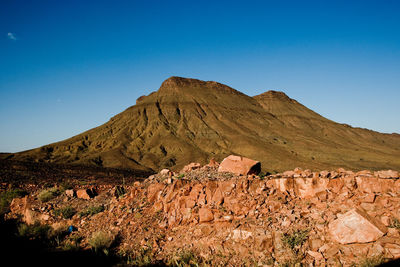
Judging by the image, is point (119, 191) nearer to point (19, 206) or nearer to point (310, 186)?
point (19, 206)

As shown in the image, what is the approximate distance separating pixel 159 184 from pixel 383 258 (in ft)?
24.1

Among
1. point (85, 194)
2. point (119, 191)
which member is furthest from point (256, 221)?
point (85, 194)

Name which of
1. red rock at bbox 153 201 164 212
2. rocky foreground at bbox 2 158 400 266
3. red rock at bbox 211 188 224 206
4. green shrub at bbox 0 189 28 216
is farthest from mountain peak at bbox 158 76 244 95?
red rock at bbox 211 188 224 206

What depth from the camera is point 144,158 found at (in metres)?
68.4

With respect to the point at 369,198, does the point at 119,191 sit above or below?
below

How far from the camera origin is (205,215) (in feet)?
25.9

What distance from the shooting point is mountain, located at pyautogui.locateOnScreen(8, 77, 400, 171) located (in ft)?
216

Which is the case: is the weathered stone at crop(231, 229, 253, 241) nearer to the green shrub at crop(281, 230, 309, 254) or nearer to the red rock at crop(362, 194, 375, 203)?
the green shrub at crop(281, 230, 309, 254)

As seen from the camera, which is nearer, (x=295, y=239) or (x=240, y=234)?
(x=295, y=239)

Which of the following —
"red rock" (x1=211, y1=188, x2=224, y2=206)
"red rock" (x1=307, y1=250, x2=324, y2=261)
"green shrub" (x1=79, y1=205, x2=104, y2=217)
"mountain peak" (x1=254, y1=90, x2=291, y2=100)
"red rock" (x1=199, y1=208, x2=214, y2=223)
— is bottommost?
"red rock" (x1=307, y1=250, x2=324, y2=261)

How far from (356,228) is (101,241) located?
7482 mm

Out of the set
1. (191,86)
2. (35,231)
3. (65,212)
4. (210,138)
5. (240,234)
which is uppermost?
(191,86)

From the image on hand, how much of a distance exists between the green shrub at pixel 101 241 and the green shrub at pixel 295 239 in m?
5.50

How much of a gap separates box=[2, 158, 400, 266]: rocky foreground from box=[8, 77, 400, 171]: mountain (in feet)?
165
